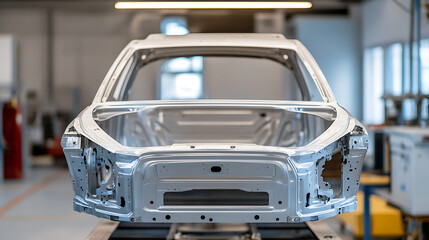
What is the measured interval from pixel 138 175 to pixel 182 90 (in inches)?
377

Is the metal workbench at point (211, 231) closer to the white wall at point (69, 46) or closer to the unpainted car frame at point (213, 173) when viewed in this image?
the unpainted car frame at point (213, 173)

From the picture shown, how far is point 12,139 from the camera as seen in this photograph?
9102 millimetres

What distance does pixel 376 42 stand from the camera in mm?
10289

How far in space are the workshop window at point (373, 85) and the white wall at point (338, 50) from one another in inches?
8.6

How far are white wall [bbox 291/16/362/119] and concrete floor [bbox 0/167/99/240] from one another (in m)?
5.48

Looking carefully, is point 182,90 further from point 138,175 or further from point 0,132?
point 138,175

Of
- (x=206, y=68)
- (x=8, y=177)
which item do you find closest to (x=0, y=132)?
(x=8, y=177)

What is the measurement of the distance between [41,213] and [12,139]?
133 inches

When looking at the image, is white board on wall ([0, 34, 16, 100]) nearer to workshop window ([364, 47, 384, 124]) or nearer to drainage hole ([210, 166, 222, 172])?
workshop window ([364, 47, 384, 124])

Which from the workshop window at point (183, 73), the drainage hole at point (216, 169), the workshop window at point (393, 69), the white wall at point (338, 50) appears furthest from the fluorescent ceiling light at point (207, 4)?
the workshop window at point (183, 73)

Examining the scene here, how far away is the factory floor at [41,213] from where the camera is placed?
5148 mm

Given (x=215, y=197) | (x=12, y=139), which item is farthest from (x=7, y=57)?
(x=215, y=197)

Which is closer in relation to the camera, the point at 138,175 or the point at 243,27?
the point at 138,175

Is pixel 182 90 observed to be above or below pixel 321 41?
below
